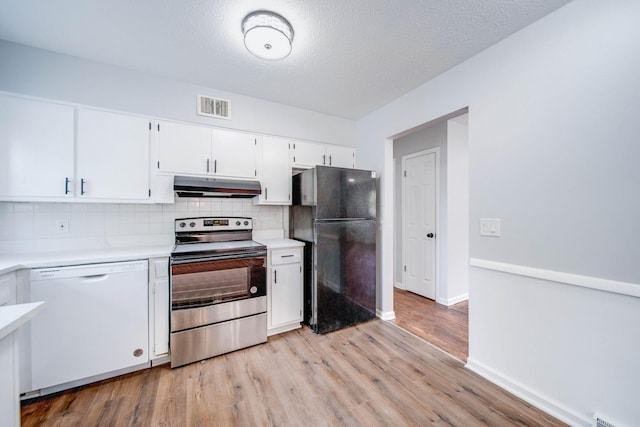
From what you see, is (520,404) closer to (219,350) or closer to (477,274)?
(477,274)

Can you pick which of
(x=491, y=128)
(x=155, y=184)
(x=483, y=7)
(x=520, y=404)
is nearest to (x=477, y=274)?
(x=520, y=404)

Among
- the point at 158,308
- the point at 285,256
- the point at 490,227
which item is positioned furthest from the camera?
the point at 285,256

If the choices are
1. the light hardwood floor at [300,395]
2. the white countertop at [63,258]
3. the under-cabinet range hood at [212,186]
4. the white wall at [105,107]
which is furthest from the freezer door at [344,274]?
the white countertop at [63,258]

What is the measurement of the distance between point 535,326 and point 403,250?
7.94 ft

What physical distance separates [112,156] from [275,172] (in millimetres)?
1500

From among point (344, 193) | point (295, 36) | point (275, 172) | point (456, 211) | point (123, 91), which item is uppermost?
point (295, 36)

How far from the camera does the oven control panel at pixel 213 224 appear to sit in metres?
2.50

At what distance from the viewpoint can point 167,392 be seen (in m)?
1.75

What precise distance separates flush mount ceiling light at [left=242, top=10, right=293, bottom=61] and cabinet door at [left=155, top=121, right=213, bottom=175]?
111 cm

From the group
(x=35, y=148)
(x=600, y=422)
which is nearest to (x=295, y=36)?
(x=35, y=148)

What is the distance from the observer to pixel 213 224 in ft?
8.65

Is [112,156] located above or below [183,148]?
below

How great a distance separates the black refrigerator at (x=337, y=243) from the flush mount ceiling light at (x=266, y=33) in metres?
1.13

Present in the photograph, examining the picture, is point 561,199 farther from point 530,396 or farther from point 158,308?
point 158,308
